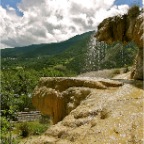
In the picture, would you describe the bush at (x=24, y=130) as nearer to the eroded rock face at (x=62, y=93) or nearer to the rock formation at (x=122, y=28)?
the eroded rock face at (x=62, y=93)

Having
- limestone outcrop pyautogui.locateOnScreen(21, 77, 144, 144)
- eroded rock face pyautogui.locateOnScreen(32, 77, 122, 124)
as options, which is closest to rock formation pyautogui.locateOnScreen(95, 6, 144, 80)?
eroded rock face pyautogui.locateOnScreen(32, 77, 122, 124)

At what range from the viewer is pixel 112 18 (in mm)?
16516

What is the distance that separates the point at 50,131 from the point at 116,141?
7.95 feet

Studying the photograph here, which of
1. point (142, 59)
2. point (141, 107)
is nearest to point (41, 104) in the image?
point (142, 59)

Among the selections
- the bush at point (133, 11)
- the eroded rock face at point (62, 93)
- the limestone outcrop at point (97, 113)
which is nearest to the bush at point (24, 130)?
the eroded rock face at point (62, 93)

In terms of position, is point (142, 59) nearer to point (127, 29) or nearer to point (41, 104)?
point (127, 29)

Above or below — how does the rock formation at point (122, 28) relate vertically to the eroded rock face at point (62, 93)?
above

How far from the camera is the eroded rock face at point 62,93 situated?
38.2 ft

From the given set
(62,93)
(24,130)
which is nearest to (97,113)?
(62,93)

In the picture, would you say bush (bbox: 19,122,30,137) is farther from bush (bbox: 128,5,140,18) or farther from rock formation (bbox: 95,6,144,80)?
bush (bbox: 128,5,140,18)

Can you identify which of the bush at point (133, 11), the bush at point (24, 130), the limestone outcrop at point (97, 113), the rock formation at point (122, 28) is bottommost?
the bush at point (24, 130)

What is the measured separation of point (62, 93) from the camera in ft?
42.4

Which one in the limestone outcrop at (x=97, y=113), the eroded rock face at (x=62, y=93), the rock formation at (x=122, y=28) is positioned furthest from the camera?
the rock formation at (x=122, y=28)

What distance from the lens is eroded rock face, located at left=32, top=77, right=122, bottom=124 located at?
11.6m
